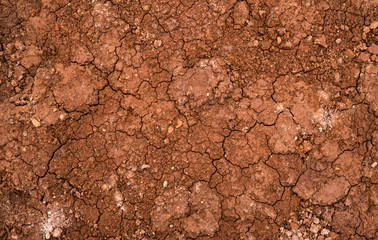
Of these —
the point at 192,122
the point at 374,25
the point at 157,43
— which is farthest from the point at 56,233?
the point at 374,25

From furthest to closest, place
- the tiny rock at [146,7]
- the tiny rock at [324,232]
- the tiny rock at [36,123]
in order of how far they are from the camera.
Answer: the tiny rock at [146,7], the tiny rock at [36,123], the tiny rock at [324,232]

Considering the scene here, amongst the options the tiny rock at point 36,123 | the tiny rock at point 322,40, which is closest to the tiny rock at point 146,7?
the tiny rock at point 36,123

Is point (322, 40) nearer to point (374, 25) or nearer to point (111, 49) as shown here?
point (374, 25)

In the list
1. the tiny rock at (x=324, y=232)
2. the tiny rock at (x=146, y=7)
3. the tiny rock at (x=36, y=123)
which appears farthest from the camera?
the tiny rock at (x=146, y=7)

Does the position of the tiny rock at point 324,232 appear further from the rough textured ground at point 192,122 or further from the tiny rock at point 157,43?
the tiny rock at point 157,43

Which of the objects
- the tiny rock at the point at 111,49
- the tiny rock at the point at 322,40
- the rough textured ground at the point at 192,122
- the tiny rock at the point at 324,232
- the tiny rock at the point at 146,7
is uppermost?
the tiny rock at the point at 146,7

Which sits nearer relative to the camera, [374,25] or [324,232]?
Result: [324,232]

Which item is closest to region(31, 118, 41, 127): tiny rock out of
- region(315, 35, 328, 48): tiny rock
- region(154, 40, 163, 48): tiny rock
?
region(154, 40, 163, 48): tiny rock

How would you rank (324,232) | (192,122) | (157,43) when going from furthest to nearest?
(157,43) < (192,122) < (324,232)
